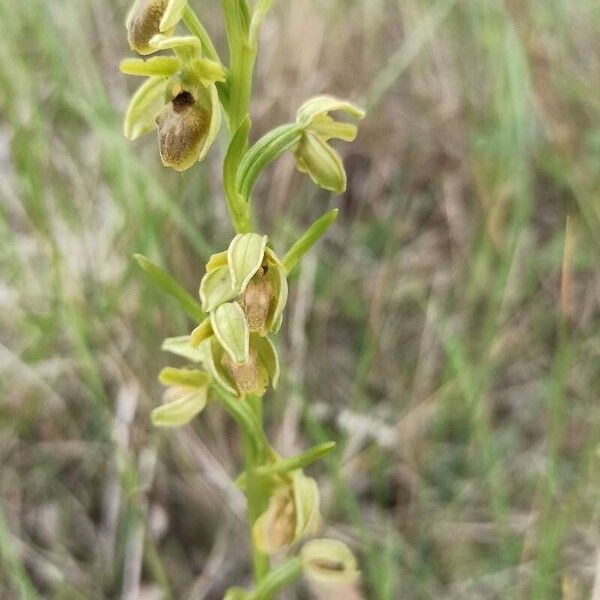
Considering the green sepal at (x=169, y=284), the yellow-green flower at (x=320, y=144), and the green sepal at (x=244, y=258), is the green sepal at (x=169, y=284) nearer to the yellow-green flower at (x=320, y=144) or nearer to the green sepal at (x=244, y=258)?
the green sepal at (x=244, y=258)

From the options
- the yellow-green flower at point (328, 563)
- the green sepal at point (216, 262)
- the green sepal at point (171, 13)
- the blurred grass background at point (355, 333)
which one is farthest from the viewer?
the blurred grass background at point (355, 333)

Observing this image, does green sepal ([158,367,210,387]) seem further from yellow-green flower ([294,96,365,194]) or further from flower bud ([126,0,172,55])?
flower bud ([126,0,172,55])

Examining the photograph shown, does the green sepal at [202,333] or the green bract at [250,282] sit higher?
the green bract at [250,282]

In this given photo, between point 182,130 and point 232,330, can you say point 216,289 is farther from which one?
point 182,130

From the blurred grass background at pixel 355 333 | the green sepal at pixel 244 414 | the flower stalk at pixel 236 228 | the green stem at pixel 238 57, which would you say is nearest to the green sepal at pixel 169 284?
the flower stalk at pixel 236 228

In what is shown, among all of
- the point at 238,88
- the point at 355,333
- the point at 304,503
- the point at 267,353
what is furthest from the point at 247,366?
the point at 355,333

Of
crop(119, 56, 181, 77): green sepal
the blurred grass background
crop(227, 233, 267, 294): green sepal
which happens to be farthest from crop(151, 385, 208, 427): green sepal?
crop(119, 56, 181, 77): green sepal

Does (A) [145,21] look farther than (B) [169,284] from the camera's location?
No

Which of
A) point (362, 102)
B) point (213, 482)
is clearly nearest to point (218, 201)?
point (362, 102)

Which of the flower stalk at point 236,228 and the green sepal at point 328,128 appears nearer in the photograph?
the flower stalk at point 236,228
